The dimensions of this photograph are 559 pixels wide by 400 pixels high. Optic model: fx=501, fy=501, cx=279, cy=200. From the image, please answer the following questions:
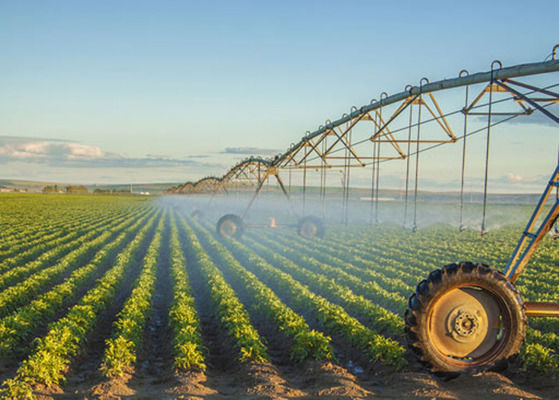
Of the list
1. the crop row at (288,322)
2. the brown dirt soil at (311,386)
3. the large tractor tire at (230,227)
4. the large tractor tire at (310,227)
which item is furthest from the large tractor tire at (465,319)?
the large tractor tire at (230,227)

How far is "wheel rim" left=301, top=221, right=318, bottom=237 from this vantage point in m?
A: 27.2

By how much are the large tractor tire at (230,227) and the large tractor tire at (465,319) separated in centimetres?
2130

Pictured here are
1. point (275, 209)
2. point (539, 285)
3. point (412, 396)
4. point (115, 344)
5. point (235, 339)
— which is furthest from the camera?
point (275, 209)

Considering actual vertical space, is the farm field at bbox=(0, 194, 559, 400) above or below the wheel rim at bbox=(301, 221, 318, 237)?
below

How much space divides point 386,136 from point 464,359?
930 cm

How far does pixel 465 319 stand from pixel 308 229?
20917 mm

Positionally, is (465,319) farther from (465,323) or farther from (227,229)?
(227,229)

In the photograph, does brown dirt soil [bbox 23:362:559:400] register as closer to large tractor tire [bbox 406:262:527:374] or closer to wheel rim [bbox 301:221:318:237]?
large tractor tire [bbox 406:262:527:374]

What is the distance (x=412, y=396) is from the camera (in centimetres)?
626

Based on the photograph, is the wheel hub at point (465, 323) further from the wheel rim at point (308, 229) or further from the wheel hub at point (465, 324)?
the wheel rim at point (308, 229)

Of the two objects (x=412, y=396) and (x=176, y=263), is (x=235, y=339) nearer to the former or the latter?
(x=412, y=396)

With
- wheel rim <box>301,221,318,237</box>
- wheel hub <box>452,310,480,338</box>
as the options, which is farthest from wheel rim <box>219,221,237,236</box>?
wheel hub <box>452,310,480,338</box>

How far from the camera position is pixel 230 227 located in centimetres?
2753

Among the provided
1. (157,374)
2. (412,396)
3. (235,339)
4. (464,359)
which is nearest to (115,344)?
(157,374)
